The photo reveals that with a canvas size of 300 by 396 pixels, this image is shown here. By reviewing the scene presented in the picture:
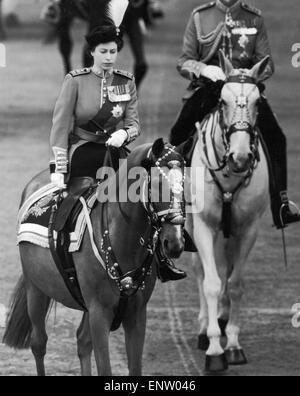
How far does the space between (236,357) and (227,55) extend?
2.42m

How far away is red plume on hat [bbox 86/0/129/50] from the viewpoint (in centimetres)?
1112

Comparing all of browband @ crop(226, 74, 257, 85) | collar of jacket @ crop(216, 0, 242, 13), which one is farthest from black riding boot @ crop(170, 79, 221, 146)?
browband @ crop(226, 74, 257, 85)

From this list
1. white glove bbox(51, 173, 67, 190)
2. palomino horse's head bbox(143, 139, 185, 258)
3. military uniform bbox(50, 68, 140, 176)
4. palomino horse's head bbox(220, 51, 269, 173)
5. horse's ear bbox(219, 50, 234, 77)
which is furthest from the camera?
horse's ear bbox(219, 50, 234, 77)

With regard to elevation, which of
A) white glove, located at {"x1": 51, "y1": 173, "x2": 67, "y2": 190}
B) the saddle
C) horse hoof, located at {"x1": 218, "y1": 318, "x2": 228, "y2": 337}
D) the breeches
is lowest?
horse hoof, located at {"x1": 218, "y1": 318, "x2": 228, "y2": 337}

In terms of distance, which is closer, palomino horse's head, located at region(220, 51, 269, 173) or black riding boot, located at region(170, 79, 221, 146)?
palomino horse's head, located at region(220, 51, 269, 173)

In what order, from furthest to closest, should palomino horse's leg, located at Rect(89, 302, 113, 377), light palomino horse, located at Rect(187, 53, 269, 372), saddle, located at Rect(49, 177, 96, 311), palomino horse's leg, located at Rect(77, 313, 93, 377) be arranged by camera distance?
light palomino horse, located at Rect(187, 53, 269, 372) < palomino horse's leg, located at Rect(77, 313, 93, 377) < saddle, located at Rect(49, 177, 96, 311) < palomino horse's leg, located at Rect(89, 302, 113, 377)

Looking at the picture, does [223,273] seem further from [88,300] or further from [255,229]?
[88,300]

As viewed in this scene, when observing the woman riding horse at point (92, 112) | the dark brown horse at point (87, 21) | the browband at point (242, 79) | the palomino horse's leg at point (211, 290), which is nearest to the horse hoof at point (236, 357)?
the palomino horse's leg at point (211, 290)

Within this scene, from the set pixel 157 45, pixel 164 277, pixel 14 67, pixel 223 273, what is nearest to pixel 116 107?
pixel 164 277

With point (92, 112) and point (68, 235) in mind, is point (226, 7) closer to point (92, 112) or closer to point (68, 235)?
point (92, 112)

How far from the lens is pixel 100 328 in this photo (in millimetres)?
10688

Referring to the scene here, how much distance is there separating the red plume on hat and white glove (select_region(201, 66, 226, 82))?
61.2 inches

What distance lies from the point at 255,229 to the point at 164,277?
2722mm

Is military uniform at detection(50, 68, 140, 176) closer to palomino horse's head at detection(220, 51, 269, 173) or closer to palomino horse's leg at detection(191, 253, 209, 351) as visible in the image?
palomino horse's head at detection(220, 51, 269, 173)
